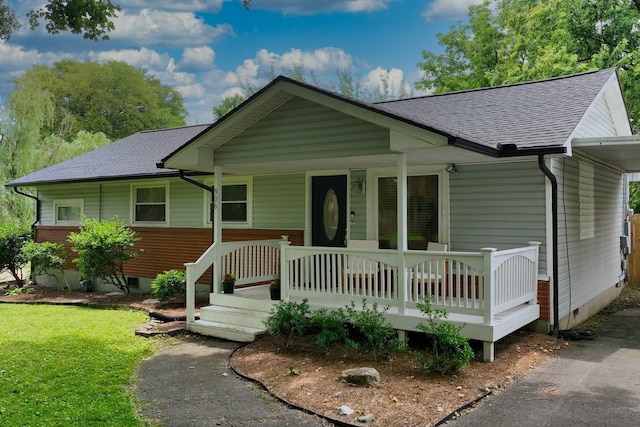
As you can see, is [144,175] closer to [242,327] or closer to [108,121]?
[242,327]

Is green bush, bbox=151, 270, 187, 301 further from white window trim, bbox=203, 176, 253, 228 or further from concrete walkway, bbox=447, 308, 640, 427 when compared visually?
concrete walkway, bbox=447, 308, 640, 427

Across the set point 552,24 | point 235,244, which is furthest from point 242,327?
point 552,24

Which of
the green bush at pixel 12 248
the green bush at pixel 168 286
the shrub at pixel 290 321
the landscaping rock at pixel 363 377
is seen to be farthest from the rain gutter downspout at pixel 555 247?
the green bush at pixel 12 248

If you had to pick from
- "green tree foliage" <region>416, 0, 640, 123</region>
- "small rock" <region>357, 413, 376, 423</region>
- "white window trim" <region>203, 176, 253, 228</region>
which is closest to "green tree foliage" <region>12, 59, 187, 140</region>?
"green tree foliage" <region>416, 0, 640, 123</region>

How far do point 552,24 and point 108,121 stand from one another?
37017 millimetres

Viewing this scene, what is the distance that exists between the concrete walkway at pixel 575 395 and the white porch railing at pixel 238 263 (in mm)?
4772

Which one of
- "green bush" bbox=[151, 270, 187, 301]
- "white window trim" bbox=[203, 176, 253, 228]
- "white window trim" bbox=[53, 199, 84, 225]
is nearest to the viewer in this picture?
"green bush" bbox=[151, 270, 187, 301]

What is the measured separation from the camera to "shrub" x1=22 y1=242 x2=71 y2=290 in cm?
1320

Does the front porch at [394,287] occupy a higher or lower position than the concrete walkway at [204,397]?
higher

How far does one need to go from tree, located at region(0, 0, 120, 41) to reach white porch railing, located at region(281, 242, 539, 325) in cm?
466

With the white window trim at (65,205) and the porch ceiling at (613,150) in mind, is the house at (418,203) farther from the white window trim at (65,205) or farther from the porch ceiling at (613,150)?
the white window trim at (65,205)

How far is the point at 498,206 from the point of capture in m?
7.69

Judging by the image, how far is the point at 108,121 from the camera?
43.8 m

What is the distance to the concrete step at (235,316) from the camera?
25.2ft
